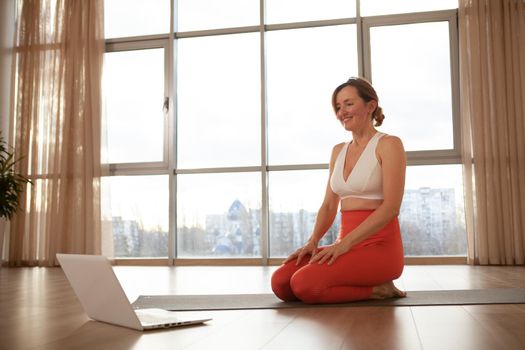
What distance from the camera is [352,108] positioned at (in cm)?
262

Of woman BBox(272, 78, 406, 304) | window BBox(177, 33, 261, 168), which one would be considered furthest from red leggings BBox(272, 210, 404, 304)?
window BBox(177, 33, 261, 168)

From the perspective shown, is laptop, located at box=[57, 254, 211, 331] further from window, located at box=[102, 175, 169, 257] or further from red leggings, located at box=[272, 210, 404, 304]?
window, located at box=[102, 175, 169, 257]

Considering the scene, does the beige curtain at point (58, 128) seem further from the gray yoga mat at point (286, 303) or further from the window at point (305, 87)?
the gray yoga mat at point (286, 303)

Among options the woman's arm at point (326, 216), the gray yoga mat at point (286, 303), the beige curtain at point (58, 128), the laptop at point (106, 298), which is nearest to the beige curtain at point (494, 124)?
the gray yoga mat at point (286, 303)

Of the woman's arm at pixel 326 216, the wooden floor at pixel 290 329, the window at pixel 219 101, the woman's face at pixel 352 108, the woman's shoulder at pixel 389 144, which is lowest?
the wooden floor at pixel 290 329

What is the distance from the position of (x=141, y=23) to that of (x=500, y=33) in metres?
3.45

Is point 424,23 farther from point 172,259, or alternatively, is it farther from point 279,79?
point 172,259

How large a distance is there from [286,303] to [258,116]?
3620mm

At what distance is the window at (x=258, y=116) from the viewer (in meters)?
5.55

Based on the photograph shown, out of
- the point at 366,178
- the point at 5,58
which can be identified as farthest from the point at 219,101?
the point at 366,178

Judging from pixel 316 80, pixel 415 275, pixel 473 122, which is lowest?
pixel 415 275

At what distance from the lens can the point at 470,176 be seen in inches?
204

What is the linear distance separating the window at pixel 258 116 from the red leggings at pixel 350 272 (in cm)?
309

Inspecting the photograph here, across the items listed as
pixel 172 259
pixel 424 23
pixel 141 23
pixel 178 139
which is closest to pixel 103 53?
pixel 141 23
